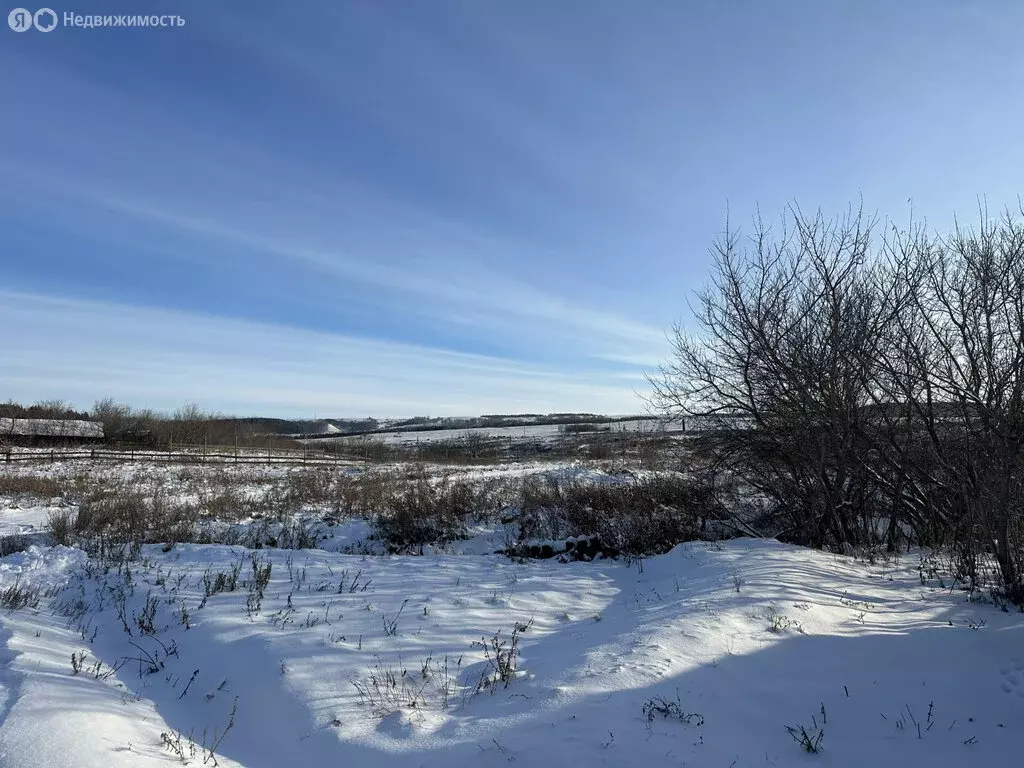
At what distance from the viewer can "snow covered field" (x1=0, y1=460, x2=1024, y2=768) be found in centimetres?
341

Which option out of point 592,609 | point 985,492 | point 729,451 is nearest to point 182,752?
point 592,609

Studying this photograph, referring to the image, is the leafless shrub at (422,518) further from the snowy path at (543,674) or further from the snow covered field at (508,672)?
the snowy path at (543,674)

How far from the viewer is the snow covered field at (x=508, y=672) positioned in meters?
3.41

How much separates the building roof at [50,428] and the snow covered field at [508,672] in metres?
41.2

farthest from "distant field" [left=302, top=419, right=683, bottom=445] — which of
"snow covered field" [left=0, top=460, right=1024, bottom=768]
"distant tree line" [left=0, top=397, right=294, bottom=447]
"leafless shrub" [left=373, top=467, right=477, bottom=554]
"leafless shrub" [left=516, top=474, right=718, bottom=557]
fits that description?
"snow covered field" [left=0, top=460, right=1024, bottom=768]

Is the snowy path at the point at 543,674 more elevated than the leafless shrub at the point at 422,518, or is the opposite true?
the snowy path at the point at 543,674

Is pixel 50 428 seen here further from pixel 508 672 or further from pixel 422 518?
pixel 508 672

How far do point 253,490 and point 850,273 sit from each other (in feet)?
58.0

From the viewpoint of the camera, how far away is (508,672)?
4.40m

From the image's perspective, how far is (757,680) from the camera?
4238mm

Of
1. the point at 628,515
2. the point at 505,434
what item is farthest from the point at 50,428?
the point at 628,515

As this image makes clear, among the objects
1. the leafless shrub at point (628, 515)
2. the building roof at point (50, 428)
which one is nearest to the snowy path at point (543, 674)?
the leafless shrub at point (628, 515)

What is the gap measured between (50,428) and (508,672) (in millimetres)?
49648

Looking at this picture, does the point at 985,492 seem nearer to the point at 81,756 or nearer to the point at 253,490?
the point at 81,756
